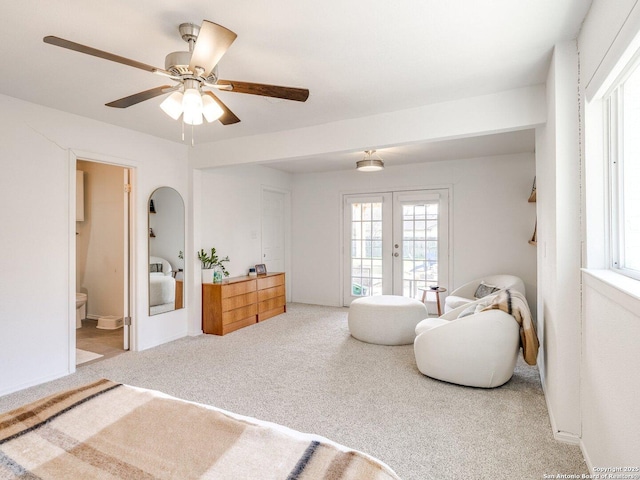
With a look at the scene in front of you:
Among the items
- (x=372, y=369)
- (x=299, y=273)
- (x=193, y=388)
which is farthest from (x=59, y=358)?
(x=299, y=273)

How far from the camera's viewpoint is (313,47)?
2156mm

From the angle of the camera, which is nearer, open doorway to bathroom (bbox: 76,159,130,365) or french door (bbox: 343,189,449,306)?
open doorway to bathroom (bbox: 76,159,130,365)

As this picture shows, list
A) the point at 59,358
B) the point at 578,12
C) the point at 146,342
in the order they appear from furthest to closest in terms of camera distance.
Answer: the point at 146,342
the point at 59,358
the point at 578,12

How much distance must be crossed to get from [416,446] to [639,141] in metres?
1.92

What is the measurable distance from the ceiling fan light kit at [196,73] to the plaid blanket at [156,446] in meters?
1.51

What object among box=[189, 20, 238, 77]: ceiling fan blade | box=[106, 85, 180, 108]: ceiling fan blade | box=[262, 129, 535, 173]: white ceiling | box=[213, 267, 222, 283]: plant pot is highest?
box=[262, 129, 535, 173]: white ceiling

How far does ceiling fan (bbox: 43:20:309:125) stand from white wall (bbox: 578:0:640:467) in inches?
55.8

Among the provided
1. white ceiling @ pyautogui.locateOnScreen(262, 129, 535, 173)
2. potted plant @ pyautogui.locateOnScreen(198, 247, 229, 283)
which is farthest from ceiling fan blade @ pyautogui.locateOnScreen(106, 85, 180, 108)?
potted plant @ pyautogui.locateOnScreen(198, 247, 229, 283)

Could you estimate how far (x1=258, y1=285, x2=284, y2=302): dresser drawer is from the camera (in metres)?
5.15

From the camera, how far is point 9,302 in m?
2.88

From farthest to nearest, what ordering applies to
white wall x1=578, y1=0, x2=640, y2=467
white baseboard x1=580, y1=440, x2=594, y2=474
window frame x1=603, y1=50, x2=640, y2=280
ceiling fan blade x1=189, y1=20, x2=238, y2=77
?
white baseboard x1=580, y1=440, x2=594, y2=474 < window frame x1=603, y1=50, x2=640, y2=280 < ceiling fan blade x1=189, y1=20, x2=238, y2=77 < white wall x1=578, y1=0, x2=640, y2=467

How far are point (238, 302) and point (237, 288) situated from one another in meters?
0.19

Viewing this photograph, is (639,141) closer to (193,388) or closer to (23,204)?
(193,388)

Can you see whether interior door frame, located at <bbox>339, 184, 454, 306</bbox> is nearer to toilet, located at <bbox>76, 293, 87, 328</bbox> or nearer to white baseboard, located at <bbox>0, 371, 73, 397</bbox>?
→ toilet, located at <bbox>76, 293, 87, 328</bbox>
